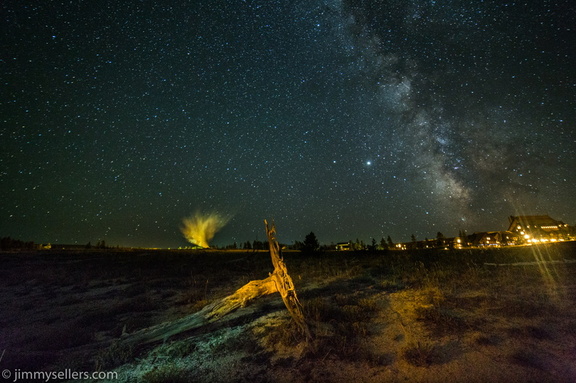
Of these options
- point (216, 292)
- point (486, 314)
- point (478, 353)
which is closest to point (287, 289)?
point (478, 353)

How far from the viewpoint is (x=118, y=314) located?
11.4 metres

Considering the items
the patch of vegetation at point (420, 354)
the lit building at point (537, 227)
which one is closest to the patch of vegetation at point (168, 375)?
the patch of vegetation at point (420, 354)

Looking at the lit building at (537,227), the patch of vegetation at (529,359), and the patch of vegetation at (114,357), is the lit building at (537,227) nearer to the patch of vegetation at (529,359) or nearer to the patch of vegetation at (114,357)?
the patch of vegetation at (529,359)

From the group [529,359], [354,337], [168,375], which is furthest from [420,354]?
[168,375]

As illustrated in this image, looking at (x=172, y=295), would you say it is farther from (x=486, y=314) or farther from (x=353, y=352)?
(x=486, y=314)

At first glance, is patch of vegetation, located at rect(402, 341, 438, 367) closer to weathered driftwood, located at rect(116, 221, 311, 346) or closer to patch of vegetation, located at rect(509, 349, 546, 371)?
patch of vegetation, located at rect(509, 349, 546, 371)

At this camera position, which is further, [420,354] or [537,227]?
[537,227]

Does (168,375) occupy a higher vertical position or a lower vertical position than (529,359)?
lower

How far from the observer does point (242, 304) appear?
7.31 metres

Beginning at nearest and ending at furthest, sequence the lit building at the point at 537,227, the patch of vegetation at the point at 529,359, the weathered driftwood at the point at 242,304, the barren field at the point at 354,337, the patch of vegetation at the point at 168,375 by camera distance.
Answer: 1. the patch of vegetation at the point at 529,359
2. the barren field at the point at 354,337
3. the patch of vegetation at the point at 168,375
4. the weathered driftwood at the point at 242,304
5. the lit building at the point at 537,227

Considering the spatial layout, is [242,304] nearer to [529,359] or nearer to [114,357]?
[114,357]

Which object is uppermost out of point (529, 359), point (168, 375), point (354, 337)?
point (354, 337)

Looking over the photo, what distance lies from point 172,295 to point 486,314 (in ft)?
45.1

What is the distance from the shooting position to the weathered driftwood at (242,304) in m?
6.98
